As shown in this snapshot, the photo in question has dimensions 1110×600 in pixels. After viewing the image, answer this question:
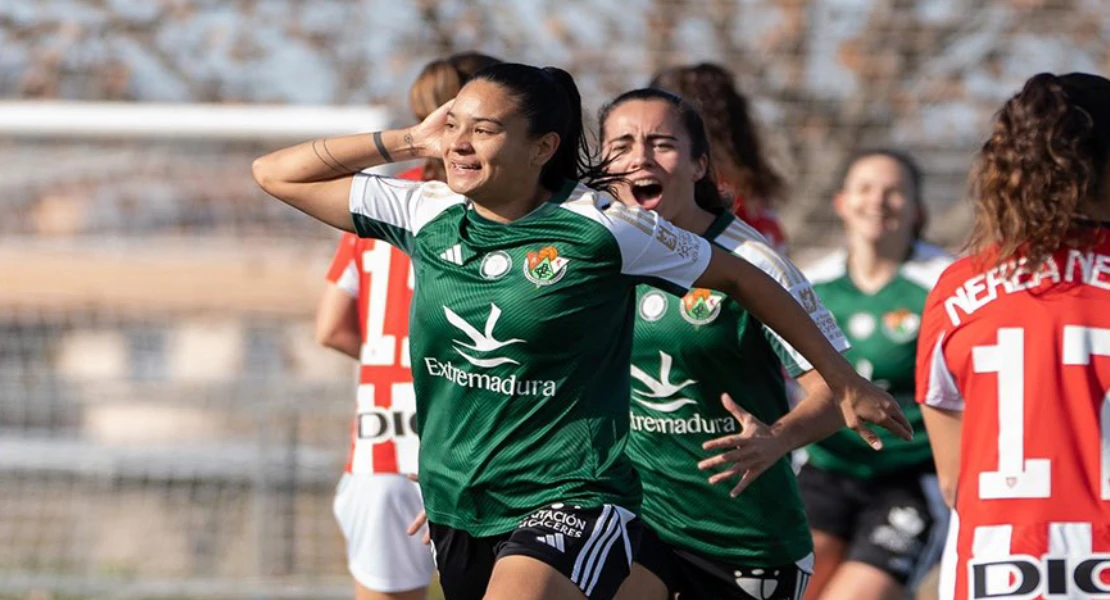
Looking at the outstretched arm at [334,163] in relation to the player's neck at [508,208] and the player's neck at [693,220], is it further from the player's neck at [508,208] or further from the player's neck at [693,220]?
the player's neck at [693,220]

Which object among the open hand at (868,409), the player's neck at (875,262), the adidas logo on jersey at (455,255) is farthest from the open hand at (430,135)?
the player's neck at (875,262)

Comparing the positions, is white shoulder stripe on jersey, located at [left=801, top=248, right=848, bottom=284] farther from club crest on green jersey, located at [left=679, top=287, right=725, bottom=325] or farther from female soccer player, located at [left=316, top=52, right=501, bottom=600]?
club crest on green jersey, located at [left=679, top=287, right=725, bottom=325]

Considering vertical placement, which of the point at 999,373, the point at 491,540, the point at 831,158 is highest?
the point at 831,158

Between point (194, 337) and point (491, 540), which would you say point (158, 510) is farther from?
point (491, 540)

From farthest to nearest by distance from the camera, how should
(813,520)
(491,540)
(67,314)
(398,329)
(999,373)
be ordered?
(67,314) < (813,520) < (398,329) < (491,540) < (999,373)

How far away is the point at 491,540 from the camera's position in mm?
4055

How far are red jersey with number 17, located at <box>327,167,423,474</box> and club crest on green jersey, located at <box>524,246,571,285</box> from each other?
1.51 metres

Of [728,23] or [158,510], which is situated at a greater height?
Answer: [728,23]

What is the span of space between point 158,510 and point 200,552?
30 centimetres

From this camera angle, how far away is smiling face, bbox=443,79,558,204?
401cm

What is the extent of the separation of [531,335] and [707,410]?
2.78 feet

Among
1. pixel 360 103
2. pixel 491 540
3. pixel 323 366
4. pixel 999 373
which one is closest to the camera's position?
pixel 999 373

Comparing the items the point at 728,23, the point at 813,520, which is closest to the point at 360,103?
the point at 728,23

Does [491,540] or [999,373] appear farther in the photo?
[491,540]
